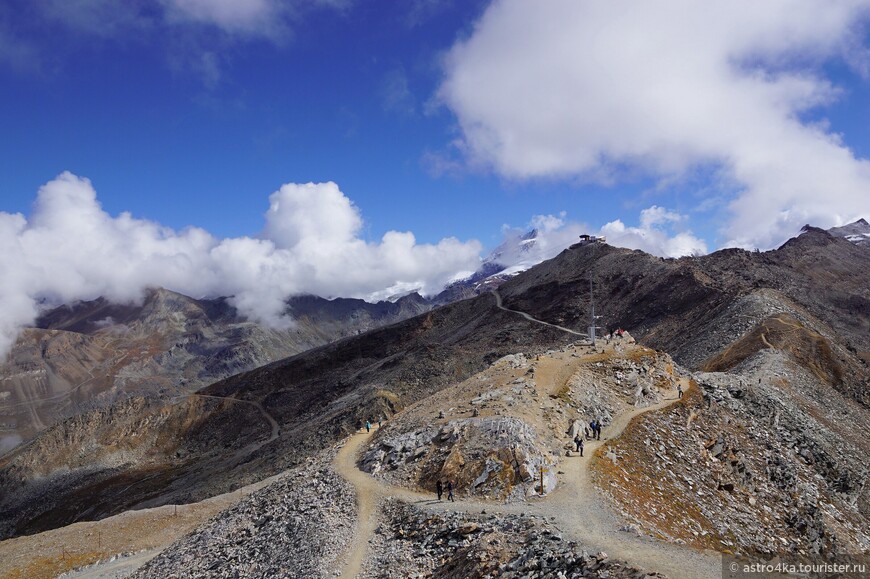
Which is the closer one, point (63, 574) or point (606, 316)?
point (63, 574)

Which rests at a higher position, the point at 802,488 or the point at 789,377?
the point at 789,377

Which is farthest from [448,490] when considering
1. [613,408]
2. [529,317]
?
[529,317]

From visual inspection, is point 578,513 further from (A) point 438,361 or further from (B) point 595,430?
(A) point 438,361

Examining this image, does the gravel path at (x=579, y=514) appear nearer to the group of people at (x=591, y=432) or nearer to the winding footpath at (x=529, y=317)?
the group of people at (x=591, y=432)

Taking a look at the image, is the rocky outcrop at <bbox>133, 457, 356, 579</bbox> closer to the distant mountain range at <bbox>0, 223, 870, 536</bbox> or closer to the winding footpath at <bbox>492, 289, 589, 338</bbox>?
the distant mountain range at <bbox>0, 223, 870, 536</bbox>

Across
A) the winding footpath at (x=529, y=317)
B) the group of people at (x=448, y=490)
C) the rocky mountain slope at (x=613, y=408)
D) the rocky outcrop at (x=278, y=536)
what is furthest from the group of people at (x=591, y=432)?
the winding footpath at (x=529, y=317)

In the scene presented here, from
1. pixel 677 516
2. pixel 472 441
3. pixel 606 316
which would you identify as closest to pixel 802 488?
pixel 677 516

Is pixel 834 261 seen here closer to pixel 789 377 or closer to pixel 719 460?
pixel 789 377

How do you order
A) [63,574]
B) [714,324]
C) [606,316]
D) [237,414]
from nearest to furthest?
1. [63,574]
2. [714,324]
3. [606,316]
4. [237,414]
